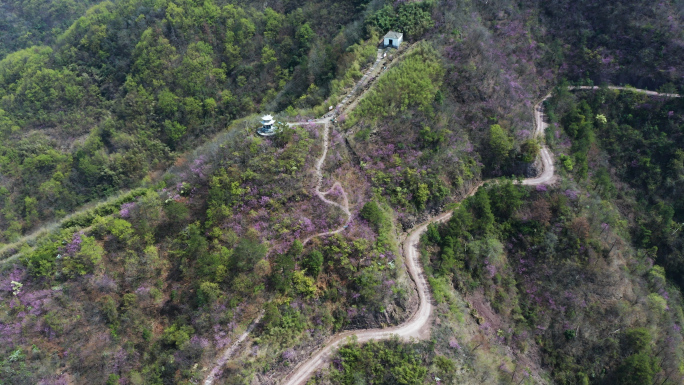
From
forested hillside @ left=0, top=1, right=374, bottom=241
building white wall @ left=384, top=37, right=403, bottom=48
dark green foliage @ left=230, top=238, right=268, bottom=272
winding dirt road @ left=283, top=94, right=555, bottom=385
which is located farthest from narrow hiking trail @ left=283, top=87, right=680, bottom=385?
forested hillside @ left=0, top=1, right=374, bottom=241

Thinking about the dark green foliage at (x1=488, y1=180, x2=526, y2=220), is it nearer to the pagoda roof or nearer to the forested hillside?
the pagoda roof

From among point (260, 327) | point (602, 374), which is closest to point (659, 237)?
point (602, 374)

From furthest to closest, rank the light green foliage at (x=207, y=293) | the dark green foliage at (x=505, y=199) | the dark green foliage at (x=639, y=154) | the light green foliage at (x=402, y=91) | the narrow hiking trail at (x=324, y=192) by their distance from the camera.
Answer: the dark green foliage at (x=639, y=154), the light green foliage at (x=402, y=91), the dark green foliage at (x=505, y=199), the light green foliage at (x=207, y=293), the narrow hiking trail at (x=324, y=192)

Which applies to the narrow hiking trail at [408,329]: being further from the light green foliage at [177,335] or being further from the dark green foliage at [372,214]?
the light green foliage at [177,335]

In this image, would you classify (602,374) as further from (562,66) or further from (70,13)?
(70,13)

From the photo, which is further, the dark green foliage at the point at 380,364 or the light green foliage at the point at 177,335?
the dark green foliage at the point at 380,364

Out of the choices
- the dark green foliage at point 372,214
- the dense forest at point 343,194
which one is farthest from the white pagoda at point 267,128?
the dark green foliage at point 372,214
